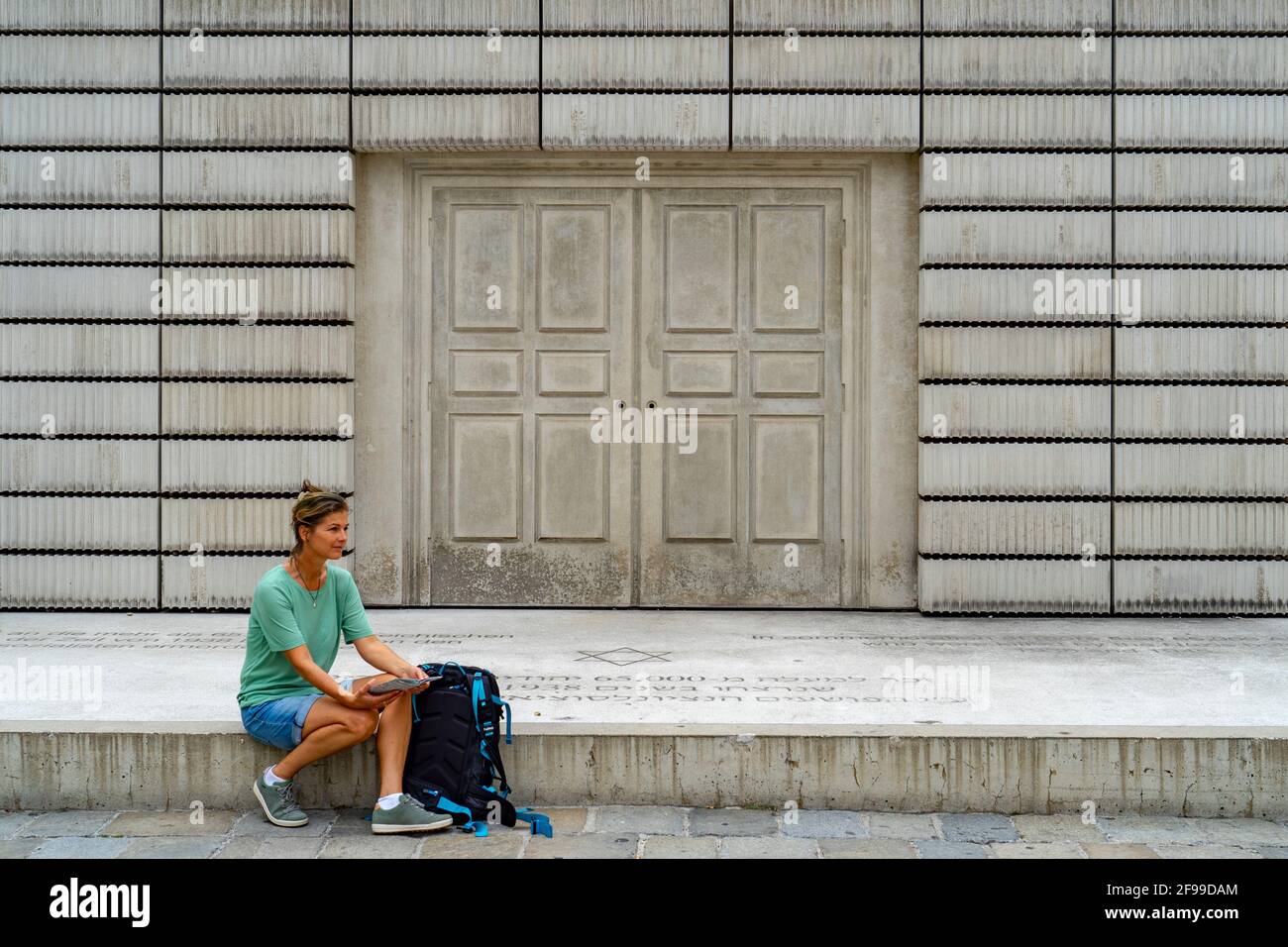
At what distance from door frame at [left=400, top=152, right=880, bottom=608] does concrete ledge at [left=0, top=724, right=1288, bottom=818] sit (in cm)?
345

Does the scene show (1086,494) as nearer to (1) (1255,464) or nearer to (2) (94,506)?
(1) (1255,464)

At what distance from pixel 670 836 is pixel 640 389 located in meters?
4.18

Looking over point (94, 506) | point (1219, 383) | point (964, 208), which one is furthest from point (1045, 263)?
point (94, 506)

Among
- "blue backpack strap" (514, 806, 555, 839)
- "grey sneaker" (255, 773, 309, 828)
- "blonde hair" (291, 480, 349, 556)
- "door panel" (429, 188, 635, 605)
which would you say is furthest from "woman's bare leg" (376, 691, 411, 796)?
"door panel" (429, 188, 635, 605)

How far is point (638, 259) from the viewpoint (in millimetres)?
8984

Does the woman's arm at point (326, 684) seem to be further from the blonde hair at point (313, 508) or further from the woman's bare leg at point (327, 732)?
the blonde hair at point (313, 508)

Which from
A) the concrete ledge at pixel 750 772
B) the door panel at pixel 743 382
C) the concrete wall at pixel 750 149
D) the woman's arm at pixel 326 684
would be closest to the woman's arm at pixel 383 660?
the woman's arm at pixel 326 684

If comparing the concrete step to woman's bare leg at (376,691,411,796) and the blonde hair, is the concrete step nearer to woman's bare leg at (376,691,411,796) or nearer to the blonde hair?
woman's bare leg at (376,691,411,796)

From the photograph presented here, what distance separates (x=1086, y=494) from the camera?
346 inches

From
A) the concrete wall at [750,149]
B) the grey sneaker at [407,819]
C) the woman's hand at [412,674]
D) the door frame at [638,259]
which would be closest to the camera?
the grey sneaker at [407,819]

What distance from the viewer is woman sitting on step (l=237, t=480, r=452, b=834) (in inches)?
208

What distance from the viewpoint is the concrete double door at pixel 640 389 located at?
8.98 meters

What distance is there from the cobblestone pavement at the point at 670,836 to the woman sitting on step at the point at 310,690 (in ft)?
0.46
